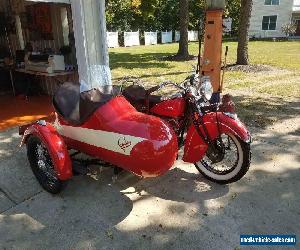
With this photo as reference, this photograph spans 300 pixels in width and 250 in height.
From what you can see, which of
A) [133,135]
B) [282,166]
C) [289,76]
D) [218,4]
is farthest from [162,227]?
[289,76]

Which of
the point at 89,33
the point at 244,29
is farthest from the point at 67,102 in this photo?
the point at 244,29

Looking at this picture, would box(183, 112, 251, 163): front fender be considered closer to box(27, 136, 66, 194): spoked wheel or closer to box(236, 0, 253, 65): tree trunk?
box(27, 136, 66, 194): spoked wheel

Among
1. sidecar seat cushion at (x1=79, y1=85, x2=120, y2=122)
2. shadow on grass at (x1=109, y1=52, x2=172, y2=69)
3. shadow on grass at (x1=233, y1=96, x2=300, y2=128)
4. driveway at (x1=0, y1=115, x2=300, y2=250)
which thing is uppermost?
sidecar seat cushion at (x1=79, y1=85, x2=120, y2=122)

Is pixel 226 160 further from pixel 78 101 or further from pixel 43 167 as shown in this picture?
pixel 43 167

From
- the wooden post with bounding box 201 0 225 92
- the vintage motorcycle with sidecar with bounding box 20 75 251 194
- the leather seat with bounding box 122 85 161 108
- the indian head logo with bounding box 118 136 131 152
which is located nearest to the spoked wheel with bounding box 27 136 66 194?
the vintage motorcycle with sidecar with bounding box 20 75 251 194

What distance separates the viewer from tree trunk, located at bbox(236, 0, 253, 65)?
42.5ft

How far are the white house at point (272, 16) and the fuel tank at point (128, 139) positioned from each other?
38.1m

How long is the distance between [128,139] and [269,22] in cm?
3904

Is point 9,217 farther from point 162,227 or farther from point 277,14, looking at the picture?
point 277,14

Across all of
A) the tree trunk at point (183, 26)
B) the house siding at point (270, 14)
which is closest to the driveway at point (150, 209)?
the tree trunk at point (183, 26)

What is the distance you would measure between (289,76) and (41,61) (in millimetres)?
8833

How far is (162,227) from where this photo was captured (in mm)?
3344

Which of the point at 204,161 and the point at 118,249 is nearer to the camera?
the point at 118,249

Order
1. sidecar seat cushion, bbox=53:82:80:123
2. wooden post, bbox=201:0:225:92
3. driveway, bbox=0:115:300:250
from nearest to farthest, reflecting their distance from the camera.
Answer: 1. driveway, bbox=0:115:300:250
2. sidecar seat cushion, bbox=53:82:80:123
3. wooden post, bbox=201:0:225:92
